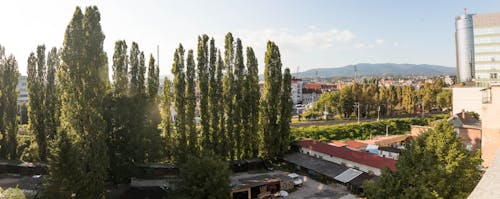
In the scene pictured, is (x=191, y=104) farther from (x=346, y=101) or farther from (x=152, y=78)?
(x=346, y=101)

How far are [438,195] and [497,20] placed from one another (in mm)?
64140

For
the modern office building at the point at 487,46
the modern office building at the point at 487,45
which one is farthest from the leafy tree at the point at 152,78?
the modern office building at the point at 487,45

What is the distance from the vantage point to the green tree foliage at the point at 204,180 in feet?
53.2

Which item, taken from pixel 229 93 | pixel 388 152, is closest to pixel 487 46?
Answer: pixel 388 152

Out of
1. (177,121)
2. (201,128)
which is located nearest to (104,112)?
(177,121)

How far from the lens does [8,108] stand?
28.8m

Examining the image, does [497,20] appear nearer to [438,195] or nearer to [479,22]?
[479,22]

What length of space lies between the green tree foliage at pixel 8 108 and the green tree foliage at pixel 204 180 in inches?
798

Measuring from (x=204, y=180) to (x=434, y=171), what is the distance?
10131mm

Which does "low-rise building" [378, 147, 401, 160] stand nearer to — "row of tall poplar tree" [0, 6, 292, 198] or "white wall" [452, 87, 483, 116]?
"row of tall poplar tree" [0, 6, 292, 198]

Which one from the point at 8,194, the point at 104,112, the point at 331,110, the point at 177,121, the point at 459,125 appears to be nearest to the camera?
the point at 8,194

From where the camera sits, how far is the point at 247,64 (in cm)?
3097

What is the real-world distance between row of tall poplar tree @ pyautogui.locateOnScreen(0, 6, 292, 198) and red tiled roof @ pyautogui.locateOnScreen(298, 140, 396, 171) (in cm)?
270

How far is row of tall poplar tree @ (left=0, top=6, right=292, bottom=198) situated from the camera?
2070 cm
